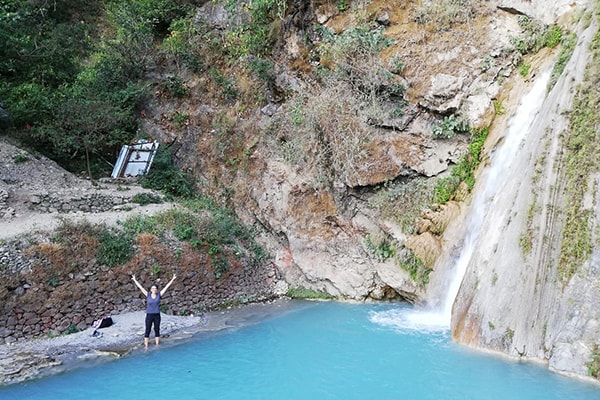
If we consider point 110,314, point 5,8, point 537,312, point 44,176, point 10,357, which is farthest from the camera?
point 5,8

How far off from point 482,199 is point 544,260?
360 cm

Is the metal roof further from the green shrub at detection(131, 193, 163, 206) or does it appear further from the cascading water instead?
the cascading water

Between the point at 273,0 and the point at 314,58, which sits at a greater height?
the point at 273,0

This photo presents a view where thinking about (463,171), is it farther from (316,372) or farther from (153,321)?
(153,321)

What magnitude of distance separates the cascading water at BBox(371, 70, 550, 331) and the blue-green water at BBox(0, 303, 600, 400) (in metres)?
0.82

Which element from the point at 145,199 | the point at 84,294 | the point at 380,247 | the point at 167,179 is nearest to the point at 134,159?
the point at 167,179

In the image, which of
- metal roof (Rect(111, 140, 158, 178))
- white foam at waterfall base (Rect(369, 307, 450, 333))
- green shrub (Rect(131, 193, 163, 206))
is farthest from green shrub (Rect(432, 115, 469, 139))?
metal roof (Rect(111, 140, 158, 178))

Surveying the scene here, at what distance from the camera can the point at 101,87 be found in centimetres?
2256

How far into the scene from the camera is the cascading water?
13.2 metres

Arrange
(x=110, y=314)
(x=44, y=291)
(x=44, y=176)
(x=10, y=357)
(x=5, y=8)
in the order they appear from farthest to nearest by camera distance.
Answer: (x=5, y=8) < (x=44, y=176) < (x=110, y=314) < (x=44, y=291) < (x=10, y=357)

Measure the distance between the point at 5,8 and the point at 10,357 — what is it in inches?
611

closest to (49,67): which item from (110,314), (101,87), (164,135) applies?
(101,87)

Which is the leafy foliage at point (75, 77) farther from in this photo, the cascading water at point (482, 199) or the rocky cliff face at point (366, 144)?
the cascading water at point (482, 199)

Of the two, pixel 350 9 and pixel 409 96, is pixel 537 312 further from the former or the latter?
pixel 350 9
